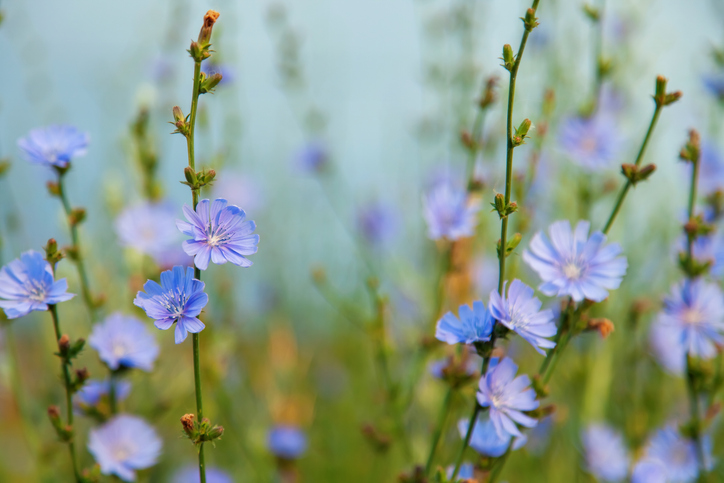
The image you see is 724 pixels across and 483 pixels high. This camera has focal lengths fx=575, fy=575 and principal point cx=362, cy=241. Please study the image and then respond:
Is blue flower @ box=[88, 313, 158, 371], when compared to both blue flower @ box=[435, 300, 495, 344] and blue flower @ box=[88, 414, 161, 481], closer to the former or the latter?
blue flower @ box=[88, 414, 161, 481]

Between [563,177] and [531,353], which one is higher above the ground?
[563,177]

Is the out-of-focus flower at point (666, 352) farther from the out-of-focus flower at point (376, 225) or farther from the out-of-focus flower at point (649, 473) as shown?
the out-of-focus flower at point (376, 225)

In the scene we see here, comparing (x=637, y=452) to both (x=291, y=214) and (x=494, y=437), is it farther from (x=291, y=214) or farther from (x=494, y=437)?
(x=291, y=214)

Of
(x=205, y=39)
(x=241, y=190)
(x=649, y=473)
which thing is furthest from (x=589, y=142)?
(x=241, y=190)

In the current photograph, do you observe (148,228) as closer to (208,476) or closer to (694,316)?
(208,476)

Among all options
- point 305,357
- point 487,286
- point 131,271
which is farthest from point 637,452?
point 305,357

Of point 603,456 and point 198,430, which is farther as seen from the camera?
point 603,456
